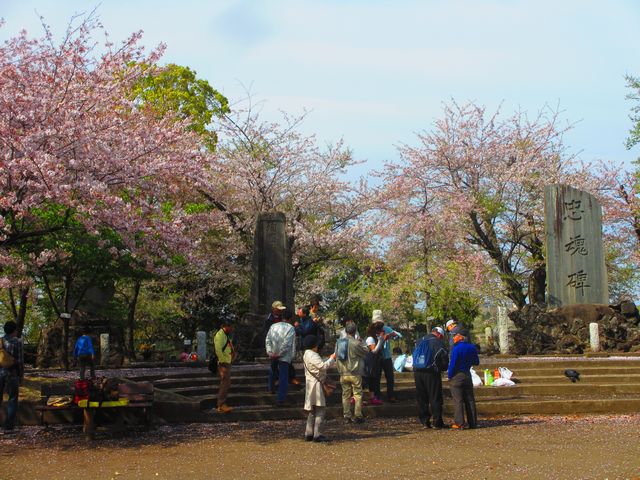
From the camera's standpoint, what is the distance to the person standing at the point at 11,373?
1302 centimetres

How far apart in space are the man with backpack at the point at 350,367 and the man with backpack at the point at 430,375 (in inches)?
40.8

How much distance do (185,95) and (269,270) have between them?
1799 cm

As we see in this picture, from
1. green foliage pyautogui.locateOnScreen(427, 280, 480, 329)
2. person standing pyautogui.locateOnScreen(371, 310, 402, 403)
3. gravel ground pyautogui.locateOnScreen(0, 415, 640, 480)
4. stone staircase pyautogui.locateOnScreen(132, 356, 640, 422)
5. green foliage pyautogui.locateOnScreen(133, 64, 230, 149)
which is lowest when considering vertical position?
gravel ground pyautogui.locateOnScreen(0, 415, 640, 480)

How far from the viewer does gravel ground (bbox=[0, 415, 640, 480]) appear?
9375 mm

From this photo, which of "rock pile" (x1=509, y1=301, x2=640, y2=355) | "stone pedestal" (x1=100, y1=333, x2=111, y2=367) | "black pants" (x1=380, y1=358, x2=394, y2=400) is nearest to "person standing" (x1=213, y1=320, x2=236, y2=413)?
"black pants" (x1=380, y1=358, x2=394, y2=400)

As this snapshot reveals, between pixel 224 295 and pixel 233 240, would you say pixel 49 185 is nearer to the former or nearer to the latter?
pixel 233 240

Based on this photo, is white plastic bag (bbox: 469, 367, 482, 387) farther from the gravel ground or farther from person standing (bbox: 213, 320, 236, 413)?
person standing (bbox: 213, 320, 236, 413)

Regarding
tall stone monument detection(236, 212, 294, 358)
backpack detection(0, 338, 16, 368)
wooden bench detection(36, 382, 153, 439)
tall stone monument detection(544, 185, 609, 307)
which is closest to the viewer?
wooden bench detection(36, 382, 153, 439)

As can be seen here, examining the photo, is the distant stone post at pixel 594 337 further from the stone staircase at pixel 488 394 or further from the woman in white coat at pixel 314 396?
the woman in white coat at pixel 314 396

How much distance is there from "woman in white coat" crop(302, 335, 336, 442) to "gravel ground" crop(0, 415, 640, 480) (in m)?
0.24

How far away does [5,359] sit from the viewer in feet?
42.7

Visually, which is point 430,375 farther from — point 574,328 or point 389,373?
point 574,328

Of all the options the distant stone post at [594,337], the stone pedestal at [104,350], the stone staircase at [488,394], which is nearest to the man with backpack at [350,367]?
the stone staircase at [488,394]

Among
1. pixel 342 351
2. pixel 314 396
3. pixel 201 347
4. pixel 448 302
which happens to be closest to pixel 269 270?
pixel 201 347
